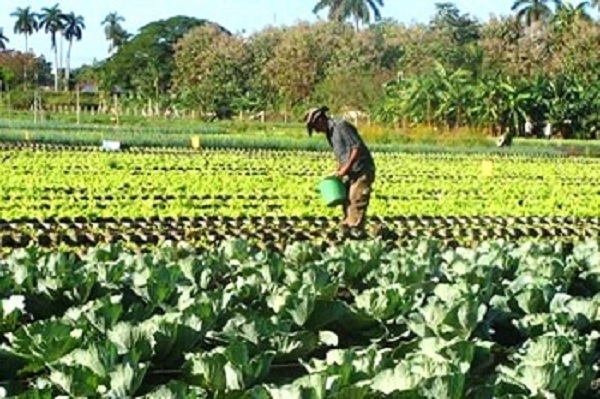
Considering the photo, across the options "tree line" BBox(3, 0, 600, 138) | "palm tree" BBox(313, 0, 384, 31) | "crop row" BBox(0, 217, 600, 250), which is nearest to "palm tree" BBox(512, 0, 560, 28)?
"tree line" BBox(3, 0, 600, 138)

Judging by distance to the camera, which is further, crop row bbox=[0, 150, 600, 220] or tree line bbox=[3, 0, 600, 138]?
tree line bbox=[3, 0, 600, 138]

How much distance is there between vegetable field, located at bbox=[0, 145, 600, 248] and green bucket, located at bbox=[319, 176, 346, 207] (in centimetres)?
49

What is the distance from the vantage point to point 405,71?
200 ft

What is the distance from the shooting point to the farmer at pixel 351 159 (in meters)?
11.8

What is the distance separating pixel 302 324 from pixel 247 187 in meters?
12.5

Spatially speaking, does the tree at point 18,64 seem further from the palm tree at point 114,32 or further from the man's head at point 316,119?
the man's head at point 316,119

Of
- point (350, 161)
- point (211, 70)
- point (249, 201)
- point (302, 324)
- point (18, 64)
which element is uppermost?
point (18, 64)

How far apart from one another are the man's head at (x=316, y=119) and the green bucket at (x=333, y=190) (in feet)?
2.01

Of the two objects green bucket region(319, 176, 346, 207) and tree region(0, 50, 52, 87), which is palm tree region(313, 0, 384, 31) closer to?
tree region(0, 50, 52, 87)

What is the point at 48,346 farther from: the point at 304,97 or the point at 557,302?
the point at 304,97

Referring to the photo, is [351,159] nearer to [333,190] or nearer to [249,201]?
[333,190]

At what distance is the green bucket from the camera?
12.0m

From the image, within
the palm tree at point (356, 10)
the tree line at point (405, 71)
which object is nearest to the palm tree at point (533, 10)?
the tree line at point (405, 71)

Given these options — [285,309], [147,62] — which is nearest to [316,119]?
[285,309]
